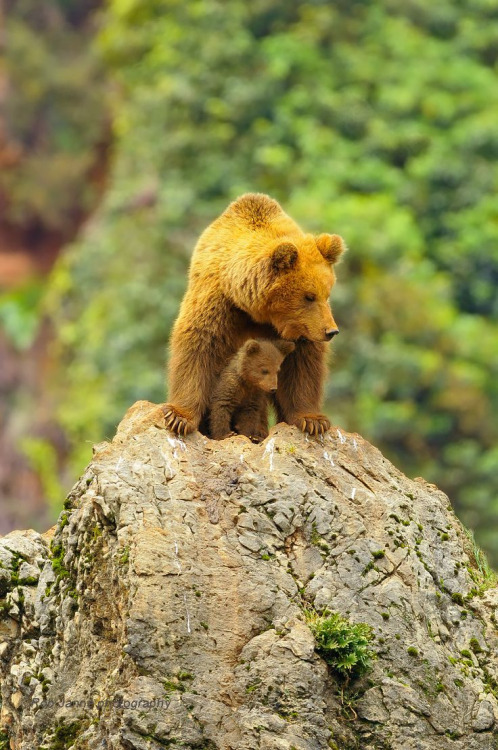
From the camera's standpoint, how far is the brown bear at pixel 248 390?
789cm

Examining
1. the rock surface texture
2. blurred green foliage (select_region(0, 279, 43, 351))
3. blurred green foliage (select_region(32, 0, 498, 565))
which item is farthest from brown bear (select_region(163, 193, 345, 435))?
blurred green foliage (select_region(0, 279, 43, 351))

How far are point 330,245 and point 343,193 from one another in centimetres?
1723

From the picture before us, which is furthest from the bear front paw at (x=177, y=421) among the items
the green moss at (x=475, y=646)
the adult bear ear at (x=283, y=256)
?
the green moss at (x=475, y=646)

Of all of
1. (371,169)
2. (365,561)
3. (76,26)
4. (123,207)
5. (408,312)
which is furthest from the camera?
(76,26)

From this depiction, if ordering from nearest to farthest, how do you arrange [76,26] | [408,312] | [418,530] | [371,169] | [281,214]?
1. [418,530]
2. [281,214]
3. [408,312]
4. [371,169]
5. [76,26]

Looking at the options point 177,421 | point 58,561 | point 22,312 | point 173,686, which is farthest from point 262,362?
point 22,312

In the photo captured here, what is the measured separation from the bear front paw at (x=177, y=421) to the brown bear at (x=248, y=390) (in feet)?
2.06

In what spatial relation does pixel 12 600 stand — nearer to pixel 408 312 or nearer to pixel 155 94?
pixel 408 312

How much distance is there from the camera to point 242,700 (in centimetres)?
616

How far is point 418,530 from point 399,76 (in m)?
21.9

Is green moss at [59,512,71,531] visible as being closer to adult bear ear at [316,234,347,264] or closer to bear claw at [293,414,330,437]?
bear claw at [293,414,330,437]

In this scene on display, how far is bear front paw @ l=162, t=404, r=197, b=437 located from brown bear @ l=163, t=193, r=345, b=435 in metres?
0.03

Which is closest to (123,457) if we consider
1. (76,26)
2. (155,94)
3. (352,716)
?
(352,716)

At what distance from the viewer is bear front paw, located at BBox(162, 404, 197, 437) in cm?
731
